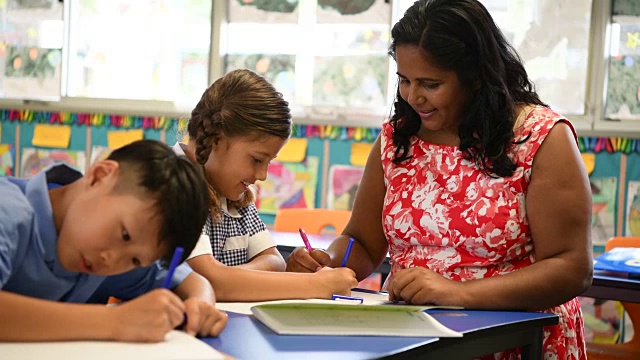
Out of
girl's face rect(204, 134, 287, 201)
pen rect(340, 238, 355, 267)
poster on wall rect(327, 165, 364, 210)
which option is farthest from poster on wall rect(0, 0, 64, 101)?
pen rect(340, 238, 355, 267)

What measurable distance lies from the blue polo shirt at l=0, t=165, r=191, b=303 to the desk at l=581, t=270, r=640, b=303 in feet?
4.82

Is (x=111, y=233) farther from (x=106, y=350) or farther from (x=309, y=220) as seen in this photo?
(x=309, y=220)

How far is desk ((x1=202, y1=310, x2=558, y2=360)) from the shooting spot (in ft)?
3.88

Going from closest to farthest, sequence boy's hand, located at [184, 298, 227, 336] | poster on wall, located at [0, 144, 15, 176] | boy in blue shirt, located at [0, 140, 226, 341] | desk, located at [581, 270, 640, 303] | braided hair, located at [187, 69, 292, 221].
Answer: boy in blue shirt, located at [0, 140, 226, 341]
boy's hand, located at [184, 298, 227, 336]
braided hair, located at [187, 69, 292, 221]
desk, located at [581, 270, 640, 303]
poster on wall, located at [0, 144, 15, 176]

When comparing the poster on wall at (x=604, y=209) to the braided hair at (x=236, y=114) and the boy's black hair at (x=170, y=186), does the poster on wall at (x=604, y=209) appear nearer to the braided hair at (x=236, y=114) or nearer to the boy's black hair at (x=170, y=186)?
the braided hair at (x=236, y=114)

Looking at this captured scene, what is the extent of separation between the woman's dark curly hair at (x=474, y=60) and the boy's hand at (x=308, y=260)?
0.39 meters

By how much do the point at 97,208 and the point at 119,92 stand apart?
359 cm

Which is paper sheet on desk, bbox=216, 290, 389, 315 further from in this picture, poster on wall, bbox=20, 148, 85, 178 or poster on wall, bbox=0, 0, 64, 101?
poster on wall, bbox=0, 0, 64, 101

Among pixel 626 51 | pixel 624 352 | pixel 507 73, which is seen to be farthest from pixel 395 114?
pixel 626 51

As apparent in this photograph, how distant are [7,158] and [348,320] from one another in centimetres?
397

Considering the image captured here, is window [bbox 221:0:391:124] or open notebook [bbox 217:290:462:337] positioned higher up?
window [bbox 221:0:391:124]

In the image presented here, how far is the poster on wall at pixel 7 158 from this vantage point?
488 centimetres

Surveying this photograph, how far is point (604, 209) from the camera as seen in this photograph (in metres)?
3.84

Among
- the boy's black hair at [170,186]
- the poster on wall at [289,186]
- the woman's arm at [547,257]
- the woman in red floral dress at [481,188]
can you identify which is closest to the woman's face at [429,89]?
the woman in red floral dress at [481,188]
